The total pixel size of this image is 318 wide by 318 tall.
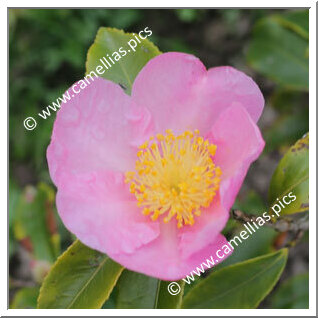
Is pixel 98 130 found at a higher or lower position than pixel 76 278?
higher

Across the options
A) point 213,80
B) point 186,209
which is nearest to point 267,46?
point 213,80

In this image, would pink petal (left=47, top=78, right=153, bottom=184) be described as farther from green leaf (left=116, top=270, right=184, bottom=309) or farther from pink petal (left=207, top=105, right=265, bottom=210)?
green leaf (left=116, top=270, right=184, bottom=309)

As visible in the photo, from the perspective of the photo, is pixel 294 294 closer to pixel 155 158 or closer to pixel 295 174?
pixel 295 174

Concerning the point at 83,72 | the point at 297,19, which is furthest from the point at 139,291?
the point at 83,72

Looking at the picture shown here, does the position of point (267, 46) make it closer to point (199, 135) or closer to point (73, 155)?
point (199, 135)

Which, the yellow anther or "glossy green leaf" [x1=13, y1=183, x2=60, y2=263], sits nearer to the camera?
the yellow anther

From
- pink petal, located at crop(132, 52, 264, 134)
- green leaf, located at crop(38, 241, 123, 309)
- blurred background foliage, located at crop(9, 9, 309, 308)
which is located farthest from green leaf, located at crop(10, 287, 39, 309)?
pink petal, located at crop(132, 52, 264, 134)

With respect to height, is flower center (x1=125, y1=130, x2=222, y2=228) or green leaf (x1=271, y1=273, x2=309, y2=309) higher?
flower center (x1=125, y1=130, x2=222, y2=228)
